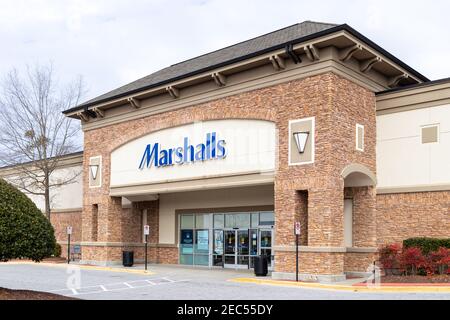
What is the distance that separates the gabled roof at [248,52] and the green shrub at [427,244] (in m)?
7.30

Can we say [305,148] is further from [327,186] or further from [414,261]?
[414,261]

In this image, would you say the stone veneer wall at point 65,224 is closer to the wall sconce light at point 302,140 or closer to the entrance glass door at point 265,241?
the entrance glass door at point 265,241

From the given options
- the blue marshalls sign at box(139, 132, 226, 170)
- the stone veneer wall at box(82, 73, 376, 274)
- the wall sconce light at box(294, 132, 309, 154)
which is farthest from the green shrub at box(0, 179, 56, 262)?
the blue marshalls sign at box(139, 132, 226, 170)

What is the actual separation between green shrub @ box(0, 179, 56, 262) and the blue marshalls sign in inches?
413

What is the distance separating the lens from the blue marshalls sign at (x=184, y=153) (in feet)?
79.3

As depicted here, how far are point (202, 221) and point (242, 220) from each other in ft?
9.32

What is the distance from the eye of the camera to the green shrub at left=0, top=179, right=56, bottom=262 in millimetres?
13453

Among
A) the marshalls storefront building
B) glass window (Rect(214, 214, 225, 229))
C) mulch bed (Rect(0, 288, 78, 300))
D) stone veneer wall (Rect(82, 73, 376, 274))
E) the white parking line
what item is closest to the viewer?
mulch bed (Rect(0, 288, 78, 300))

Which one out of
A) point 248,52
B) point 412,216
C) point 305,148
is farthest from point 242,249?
point 248,52

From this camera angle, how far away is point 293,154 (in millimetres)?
21406

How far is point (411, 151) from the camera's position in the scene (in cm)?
2167

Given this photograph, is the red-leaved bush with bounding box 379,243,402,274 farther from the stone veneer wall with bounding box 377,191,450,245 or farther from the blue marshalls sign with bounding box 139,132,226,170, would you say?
the blue marshalls sign with bounding box 139,132,226,170

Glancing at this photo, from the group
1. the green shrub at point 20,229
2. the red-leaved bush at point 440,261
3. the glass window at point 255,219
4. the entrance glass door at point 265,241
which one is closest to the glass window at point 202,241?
the glass window at point 255,219

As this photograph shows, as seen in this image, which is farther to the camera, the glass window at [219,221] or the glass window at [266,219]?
the glass window at [219,221]
